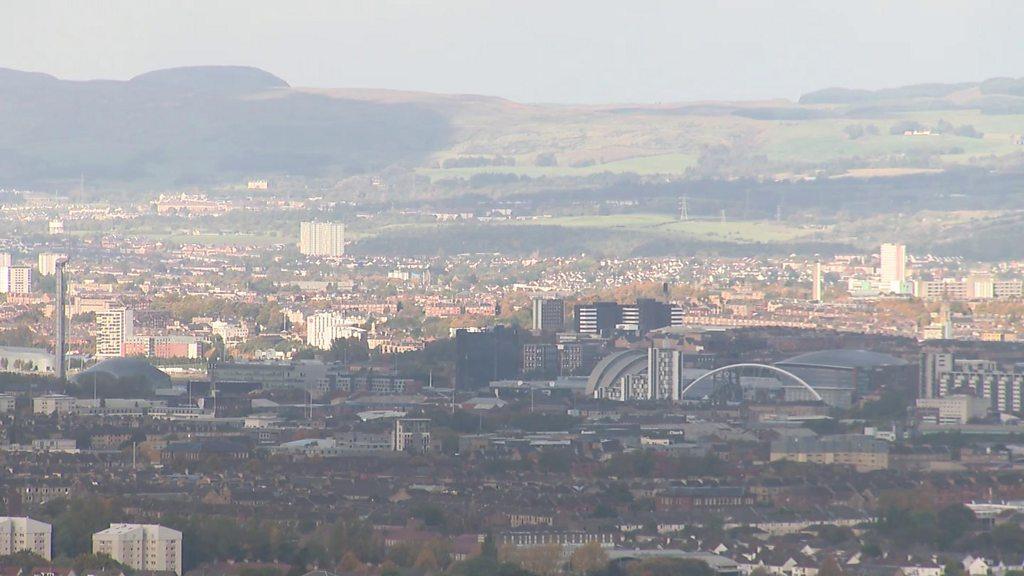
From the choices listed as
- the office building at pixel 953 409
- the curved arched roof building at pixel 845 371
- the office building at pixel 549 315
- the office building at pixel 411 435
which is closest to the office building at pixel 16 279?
the office building at pixel 549 315

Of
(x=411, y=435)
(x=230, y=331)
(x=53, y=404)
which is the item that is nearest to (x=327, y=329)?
(x=230, y=331)

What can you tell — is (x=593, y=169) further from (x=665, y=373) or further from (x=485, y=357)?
(x=665, y=373)

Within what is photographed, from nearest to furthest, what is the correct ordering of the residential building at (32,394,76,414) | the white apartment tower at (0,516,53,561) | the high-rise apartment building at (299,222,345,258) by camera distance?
the white apartment tower at (0,516,53,561)
the residential building at (32,394,76,414)
the high-rise apartment building at (299,222,345,258)

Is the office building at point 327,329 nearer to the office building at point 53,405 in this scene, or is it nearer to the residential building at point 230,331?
the residential building at point 230,331

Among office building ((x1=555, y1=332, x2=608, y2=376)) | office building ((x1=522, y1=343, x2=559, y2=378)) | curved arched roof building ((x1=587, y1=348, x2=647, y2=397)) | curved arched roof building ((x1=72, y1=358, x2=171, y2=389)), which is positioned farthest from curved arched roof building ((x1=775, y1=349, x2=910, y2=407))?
curved arched roof building ((x1=72, y1=358, x2=171, y2=389))

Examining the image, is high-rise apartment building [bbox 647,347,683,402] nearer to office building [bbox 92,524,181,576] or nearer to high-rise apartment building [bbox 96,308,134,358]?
high-rise apartment building [bbox 96,308,134,358]

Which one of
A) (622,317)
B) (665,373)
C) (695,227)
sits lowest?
(665,373)
